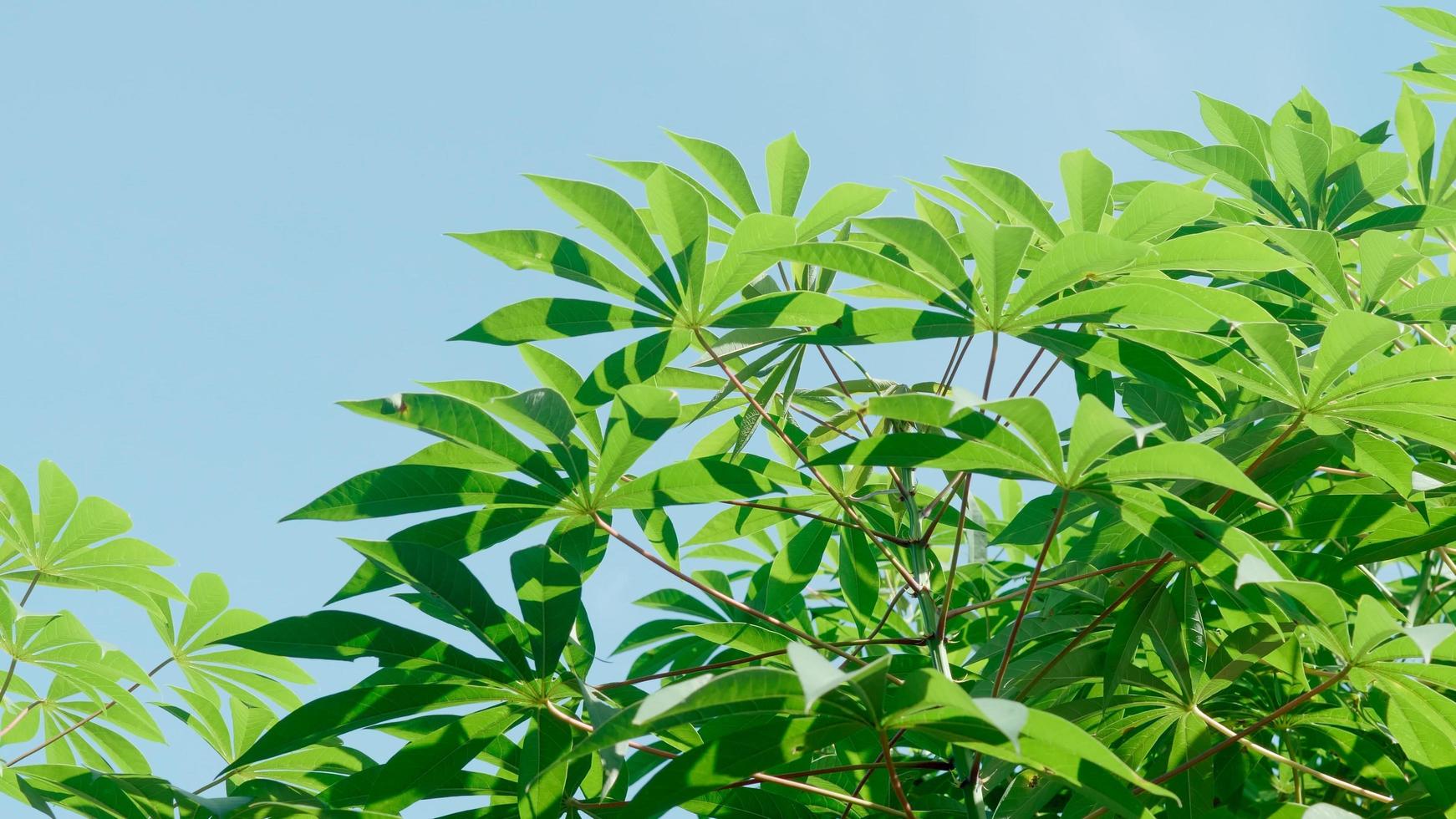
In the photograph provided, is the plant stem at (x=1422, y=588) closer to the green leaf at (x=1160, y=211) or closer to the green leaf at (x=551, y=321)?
the green leaf at (x=1160, y=211)

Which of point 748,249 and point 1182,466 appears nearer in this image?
point 1182,466

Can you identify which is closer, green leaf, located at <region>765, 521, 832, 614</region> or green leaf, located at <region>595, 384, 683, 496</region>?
green leaf, located at <region>595, 384, 683, 496</region>

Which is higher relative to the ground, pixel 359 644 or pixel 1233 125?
pixel 1233 125

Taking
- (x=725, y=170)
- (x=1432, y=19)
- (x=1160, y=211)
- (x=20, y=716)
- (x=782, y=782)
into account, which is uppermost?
(x=1432, y=19)

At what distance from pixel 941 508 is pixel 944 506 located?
0.07 feet

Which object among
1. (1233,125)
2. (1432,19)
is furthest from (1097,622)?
(1432,19)

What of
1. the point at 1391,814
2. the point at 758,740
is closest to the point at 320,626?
the point at 758,740

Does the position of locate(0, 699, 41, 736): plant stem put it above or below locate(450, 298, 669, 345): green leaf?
below

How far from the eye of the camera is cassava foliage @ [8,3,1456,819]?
4.50ft

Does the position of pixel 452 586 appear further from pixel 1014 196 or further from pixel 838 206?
pixel 1014 196

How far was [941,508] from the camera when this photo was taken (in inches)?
71.2

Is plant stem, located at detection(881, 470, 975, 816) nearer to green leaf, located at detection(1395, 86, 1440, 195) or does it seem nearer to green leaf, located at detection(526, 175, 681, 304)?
green leaf, located at detection(526, 175, 681, 304)

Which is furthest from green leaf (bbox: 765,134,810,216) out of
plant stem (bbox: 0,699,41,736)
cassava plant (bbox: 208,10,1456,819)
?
plant stem (bbox: 0,699,41,736)

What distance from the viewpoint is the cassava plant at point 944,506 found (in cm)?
137
